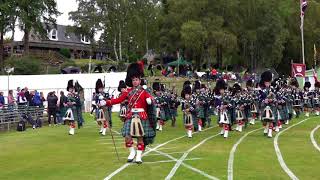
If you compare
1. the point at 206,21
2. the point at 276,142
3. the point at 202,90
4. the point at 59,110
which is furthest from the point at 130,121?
the point at 206,21

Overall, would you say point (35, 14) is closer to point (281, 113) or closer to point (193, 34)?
point (193, 34)

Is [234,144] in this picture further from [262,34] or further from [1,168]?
[262,34]

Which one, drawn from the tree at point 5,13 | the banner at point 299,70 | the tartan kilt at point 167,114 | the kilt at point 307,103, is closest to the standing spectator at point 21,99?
the tartan kilt at point 167,114

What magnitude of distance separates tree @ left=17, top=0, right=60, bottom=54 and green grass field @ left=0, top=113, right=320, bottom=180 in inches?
1561

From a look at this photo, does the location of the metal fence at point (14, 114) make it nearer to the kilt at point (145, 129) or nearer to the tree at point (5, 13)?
the kilt at point (145, 129)

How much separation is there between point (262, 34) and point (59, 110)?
4170cm

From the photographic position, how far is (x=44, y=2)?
208 ft

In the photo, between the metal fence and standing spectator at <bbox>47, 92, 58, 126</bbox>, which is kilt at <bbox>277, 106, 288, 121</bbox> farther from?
the metal fence

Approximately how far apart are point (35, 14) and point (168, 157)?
162ft

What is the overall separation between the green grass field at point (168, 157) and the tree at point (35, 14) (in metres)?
39.6

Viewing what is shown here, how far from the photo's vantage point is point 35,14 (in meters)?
61.4

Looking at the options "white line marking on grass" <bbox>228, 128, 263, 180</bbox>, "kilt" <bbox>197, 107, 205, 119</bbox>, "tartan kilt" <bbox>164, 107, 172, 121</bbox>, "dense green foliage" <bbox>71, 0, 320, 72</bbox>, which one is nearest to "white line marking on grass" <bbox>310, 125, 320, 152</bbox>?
"white line marking on grass" <bbox>228, 128, 263, 180</bbox>

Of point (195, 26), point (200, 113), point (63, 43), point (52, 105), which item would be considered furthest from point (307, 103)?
point (63, 43)

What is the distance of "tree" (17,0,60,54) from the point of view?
197 ft
